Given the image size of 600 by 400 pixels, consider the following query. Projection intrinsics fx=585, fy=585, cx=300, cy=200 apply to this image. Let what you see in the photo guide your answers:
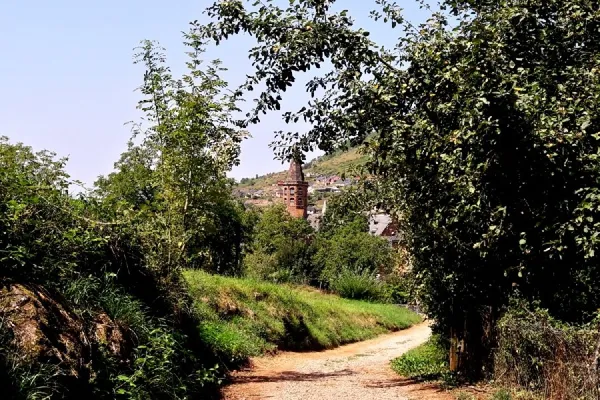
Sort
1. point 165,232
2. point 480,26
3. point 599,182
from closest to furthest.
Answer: point 599,182 < point 480,26 < point 165,232

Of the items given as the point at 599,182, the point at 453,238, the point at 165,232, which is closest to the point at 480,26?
the point at 599,182

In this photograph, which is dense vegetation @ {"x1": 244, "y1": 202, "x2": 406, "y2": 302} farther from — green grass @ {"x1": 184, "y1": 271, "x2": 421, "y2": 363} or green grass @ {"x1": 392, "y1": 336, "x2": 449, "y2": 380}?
green grass @ {"x1": 392, "y1": 336, "x2": 449, "y2": 380}

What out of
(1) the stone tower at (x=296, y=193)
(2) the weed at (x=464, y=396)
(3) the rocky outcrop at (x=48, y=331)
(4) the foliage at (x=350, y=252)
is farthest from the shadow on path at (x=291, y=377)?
(1) the stone tower at (x=296, y=193)

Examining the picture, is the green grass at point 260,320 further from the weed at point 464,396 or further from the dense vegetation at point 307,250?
the dense vegetation at point 307,250

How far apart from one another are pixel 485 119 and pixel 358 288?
32.7m

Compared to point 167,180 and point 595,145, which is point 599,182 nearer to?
point 595,145

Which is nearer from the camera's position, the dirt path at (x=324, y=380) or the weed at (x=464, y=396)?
the weed at (x=464, y=396)

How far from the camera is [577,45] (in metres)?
8.17

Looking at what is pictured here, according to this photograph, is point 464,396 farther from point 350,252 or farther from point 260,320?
point 350,252

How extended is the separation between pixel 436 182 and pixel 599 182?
2.71 meters

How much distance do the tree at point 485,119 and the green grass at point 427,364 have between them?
3.08 m

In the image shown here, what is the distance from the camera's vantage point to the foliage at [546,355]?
7.43 meters

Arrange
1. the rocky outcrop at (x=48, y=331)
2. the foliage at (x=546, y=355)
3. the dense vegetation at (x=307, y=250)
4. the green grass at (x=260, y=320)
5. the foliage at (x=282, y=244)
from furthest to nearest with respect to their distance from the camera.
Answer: the foliage at (x=282, y=244), the dense vegetation at (x=307, y=250), the green grass at (x=260, y=320), the foliage at (x=546, y=355), the rocky outcrop at (x=48, y=331)

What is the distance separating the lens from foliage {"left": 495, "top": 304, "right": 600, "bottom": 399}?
743 cm
